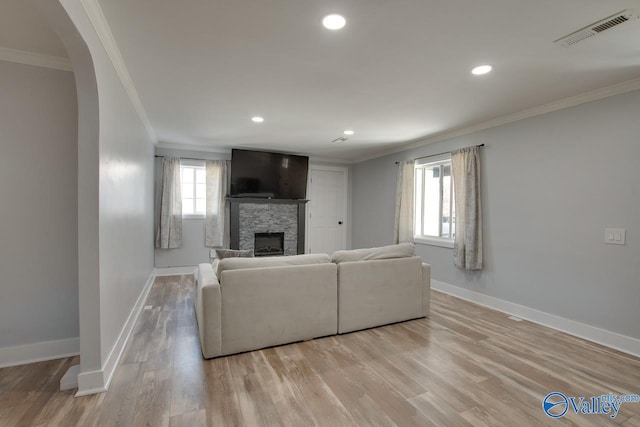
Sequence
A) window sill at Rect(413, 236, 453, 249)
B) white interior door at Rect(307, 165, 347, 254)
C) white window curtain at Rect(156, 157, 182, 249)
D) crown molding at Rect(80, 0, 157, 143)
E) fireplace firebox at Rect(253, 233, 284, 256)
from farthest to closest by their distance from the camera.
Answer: white interior door at Rect(307, 165, 347, 254), fireplace firebox at Rect(253, 233, 284, 256), white window curtain at Rect(156, 157, 182, 249), window sill at Rect(413, 236, 453, 249), crown molding at Rect(80, 0, 157, 143)

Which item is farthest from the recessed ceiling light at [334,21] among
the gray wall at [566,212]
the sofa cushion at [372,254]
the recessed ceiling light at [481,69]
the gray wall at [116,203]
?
the gray wall at [566,212]

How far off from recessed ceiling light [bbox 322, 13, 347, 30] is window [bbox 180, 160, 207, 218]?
4.40 metres

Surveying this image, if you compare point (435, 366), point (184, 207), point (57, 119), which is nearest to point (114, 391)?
point (57, 119)

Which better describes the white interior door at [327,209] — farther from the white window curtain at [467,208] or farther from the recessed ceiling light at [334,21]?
the recessed ceiling light at [334,21]

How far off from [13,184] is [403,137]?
4.56m

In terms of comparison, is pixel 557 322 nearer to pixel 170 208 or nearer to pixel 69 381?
pixel 69 381

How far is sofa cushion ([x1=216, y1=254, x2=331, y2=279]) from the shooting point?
253 centimetres

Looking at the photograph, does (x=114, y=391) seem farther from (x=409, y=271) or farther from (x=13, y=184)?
(x=409, y=271)

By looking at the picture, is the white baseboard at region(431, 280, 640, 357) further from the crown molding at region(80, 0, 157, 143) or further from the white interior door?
the crown molding at region(80, 0, 157, 143)

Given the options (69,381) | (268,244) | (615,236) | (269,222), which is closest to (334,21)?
(69,381)

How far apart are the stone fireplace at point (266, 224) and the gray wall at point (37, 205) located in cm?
331

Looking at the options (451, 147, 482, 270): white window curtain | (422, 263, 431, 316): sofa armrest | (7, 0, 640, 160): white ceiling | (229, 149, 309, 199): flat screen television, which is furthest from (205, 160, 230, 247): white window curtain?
(451, 147, 482, 270): white window curtain

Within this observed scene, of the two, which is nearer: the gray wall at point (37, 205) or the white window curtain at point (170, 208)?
the gray wall at point (37, 205)

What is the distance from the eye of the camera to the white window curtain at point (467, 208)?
3.87m
